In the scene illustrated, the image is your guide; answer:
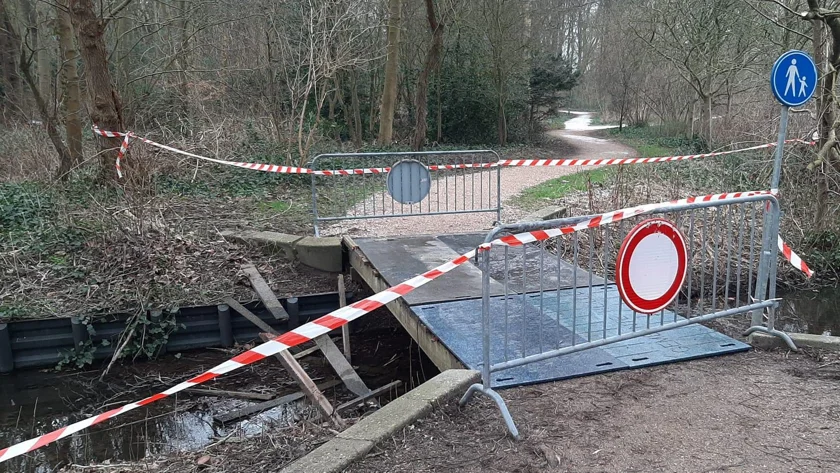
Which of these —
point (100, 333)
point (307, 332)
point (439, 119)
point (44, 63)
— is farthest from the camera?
point (439, 119)

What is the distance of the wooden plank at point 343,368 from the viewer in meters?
6.39

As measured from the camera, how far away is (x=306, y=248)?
30.3 feet

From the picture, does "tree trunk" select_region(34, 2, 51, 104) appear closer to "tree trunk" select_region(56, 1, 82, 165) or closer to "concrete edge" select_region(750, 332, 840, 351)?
"tree trunk" select_region(56, 1, 82, 165)

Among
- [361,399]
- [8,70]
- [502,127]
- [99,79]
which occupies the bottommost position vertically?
[361,399]

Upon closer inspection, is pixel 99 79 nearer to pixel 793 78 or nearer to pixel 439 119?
pixel 793 78

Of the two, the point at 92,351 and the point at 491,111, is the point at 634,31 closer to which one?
the point at 491,111

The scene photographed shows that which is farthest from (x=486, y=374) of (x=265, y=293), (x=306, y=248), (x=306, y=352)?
(x=306, y=248)

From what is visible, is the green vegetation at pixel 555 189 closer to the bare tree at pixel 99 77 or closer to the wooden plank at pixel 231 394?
the wooden plank at pixel 231 394

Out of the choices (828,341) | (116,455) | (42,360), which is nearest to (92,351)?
(42,360)

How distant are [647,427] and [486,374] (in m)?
1.05

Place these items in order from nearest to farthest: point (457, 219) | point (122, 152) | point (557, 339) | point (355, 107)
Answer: point (557, 339) < point (122, 152) < point (457, 219) < point (355, 107)

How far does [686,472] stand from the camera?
3.31m

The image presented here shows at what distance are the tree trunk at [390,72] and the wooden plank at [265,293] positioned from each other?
11130 mm

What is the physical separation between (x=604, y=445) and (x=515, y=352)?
1325 millimetres
